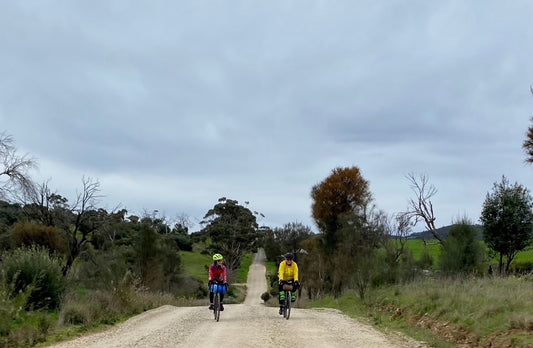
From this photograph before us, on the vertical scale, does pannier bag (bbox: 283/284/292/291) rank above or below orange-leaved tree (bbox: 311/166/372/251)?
below

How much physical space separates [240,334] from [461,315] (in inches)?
202

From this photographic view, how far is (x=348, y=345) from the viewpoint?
10.8 meters

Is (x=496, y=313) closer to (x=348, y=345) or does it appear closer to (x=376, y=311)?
(x=348, y=345)

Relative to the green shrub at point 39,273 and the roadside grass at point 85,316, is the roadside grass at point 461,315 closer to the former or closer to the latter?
the roadside grass at point 85,316

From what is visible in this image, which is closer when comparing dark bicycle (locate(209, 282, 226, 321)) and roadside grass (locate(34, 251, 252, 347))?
roadside grass (locate(34, 251, 252, 347))

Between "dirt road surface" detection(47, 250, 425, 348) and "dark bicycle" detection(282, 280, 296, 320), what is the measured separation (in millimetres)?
298

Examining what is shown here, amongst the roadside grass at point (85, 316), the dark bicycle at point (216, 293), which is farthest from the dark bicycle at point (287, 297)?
the roadside grass at point (85, 316)

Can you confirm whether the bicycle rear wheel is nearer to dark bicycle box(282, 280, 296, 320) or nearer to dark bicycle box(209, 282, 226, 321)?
dark bicycle box(209, 282, 226, 321)

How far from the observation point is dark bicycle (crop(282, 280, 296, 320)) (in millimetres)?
16703

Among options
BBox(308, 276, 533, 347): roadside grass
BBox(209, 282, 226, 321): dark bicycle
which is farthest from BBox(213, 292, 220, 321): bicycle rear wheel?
BBox(308, 276, 533, 347): roadside grass

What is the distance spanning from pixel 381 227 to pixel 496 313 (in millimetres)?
30056

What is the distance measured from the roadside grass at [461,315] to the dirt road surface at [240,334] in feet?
2.89

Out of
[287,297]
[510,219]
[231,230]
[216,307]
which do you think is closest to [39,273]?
[216,307]

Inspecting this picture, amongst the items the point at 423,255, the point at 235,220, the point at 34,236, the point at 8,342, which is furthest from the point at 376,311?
the point at 235,220
